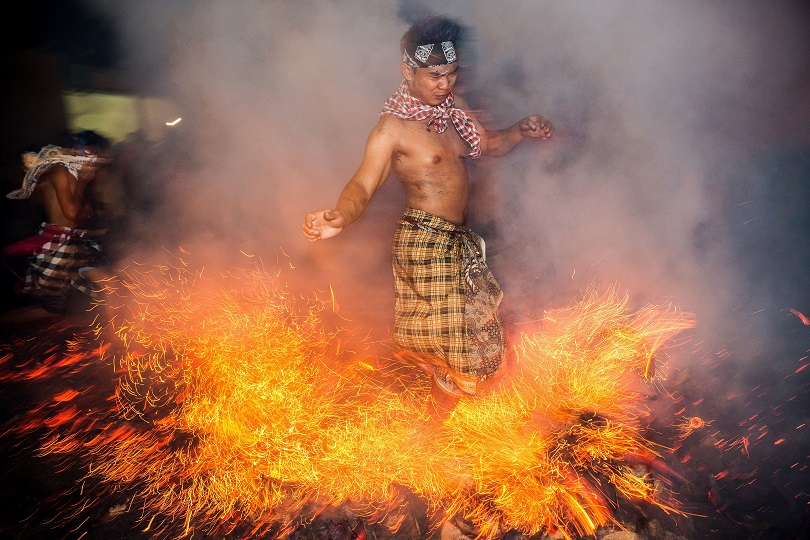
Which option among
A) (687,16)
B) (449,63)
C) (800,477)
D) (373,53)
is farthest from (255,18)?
(800,477)

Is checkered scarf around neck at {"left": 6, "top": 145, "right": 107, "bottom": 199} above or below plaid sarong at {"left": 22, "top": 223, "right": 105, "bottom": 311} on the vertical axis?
above

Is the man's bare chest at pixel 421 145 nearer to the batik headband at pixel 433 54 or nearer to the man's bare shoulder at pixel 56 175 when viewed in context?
the batik headband at pixel 433 54

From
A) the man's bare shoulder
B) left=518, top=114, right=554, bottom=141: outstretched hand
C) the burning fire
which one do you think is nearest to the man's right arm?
left=518, top=114, right=554, bottom=141: outstretched hand

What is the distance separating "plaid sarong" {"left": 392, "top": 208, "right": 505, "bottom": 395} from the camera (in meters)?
2.88

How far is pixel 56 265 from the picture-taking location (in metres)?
4.74

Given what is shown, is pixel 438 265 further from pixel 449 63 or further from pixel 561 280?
pixel 561 280

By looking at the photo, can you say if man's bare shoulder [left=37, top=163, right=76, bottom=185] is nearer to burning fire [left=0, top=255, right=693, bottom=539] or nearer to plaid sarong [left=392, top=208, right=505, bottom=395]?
burning fire [left=0, top=255, right=693, bottom=539]

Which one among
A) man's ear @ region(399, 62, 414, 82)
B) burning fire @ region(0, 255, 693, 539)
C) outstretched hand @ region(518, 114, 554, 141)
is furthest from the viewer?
outstretched hand @ region(518, 114, 554, 141)

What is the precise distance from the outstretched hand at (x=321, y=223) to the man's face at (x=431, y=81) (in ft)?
3.57

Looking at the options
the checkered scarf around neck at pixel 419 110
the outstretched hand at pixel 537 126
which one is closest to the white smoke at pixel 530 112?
the outstretched hand at pixel 537 126

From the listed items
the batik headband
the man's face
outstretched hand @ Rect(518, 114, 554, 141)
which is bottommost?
outstretched hand @ Rect(518, 114, 554, 141)

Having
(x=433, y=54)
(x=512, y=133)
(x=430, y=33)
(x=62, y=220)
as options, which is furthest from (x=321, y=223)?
(x=62, y=220)

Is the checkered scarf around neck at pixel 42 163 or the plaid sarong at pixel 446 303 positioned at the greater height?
the checkered scarf around neck at pixel 42 163

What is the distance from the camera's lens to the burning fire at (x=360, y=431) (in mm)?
2762
